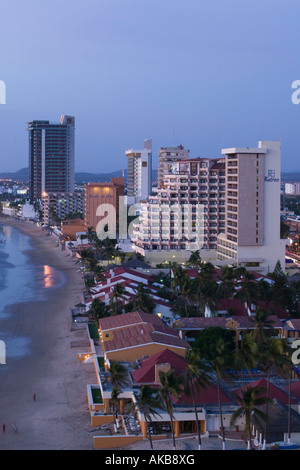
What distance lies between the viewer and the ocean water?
29.5m

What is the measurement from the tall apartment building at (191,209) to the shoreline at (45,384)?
1535cm

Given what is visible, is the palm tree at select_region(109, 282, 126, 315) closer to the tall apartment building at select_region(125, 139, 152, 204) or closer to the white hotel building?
the white hotel building

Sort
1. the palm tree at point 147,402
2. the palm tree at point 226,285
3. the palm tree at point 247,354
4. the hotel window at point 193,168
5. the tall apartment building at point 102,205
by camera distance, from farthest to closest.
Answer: the tall apartment building at point 102,205
the hotel window at point 193,168
the palm tree at point 226,285
the palm tree at point 247,354
the palm tree at point 147,402

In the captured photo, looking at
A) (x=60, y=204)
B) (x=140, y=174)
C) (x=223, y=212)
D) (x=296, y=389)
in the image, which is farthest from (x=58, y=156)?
(x=296, y=389)

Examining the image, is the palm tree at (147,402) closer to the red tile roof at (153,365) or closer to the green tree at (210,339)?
the red tile roof at (153,365)

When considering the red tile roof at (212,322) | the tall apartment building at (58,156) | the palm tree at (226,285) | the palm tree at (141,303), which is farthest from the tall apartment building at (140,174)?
the red tile roof at (212,322)

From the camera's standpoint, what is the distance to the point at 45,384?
22859 millimetres

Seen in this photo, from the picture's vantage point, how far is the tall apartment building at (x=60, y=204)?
346 feet

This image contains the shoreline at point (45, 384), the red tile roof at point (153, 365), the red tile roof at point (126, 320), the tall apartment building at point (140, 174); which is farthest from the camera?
the tall apartment building at point (140, 174)

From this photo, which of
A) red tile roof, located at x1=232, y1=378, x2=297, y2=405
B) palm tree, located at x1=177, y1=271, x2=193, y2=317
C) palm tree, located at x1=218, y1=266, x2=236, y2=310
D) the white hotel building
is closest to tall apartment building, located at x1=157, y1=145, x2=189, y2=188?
the white hotel building

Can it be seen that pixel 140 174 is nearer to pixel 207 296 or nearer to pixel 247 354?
pixel 207 296

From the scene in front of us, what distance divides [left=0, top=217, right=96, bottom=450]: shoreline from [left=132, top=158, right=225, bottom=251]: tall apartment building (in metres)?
15.4

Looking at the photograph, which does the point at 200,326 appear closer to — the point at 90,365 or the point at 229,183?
the point at 90,365
